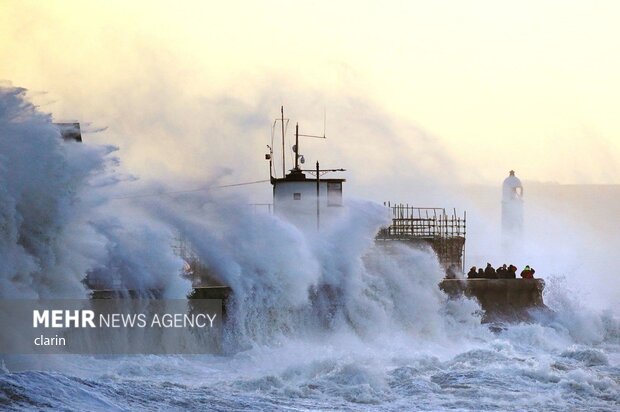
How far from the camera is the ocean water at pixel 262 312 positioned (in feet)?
66.8

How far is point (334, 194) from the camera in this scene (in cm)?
3578

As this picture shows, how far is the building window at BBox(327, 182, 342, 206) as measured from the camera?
35562mm

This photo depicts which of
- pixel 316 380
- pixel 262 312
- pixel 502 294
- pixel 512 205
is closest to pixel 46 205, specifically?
pixel 316 380

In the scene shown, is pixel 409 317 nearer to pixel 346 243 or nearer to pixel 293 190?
pixel 346 243

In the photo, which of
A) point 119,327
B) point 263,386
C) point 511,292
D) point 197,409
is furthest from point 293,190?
point 197,409

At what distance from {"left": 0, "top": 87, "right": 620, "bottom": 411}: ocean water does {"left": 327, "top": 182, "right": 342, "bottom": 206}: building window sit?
1.46ft

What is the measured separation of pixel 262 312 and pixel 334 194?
8184 millimetres

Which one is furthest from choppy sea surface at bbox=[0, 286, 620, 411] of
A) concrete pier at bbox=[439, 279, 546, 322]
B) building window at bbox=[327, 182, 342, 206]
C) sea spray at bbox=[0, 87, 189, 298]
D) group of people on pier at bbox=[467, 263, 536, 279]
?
group of people on pier at bbox=[467, 263, 536, 279]

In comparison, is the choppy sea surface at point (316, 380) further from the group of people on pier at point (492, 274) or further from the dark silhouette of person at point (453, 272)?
the dark silhouette of person at point (453, 272)

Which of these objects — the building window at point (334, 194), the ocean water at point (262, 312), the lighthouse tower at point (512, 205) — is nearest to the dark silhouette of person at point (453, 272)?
the ocean water at point (262, 312)

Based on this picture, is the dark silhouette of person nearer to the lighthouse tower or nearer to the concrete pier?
the concrete pier

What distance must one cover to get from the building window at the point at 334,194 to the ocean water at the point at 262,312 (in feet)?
1.46

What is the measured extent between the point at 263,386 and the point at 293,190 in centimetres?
1502

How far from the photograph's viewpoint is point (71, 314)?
2208 cm
